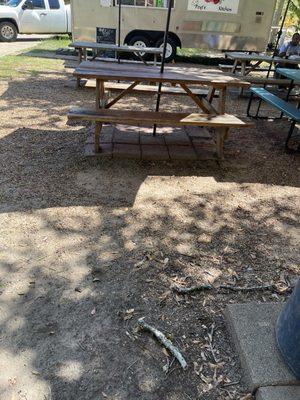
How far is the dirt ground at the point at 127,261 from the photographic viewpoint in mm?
1969

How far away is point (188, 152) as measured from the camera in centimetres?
459

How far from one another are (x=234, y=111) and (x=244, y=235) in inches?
173

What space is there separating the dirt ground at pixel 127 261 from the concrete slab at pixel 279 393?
11 cm

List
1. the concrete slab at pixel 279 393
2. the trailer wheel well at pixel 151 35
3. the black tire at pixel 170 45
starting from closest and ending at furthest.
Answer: the concrete slab at pixel 279 393, the trailer wheel well at pixel 151 35, the black tire at pixel 170 45

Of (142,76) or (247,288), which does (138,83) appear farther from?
(247,288)

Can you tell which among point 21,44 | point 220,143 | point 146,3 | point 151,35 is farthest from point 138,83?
point 21,44

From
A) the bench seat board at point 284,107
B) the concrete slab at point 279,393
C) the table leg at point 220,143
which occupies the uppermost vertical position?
the bench seat board at point 284,107

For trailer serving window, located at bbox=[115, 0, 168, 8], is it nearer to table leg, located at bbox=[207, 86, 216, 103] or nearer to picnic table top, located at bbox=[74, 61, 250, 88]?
table leg, located at bbox=[207, 86, 216, 103]

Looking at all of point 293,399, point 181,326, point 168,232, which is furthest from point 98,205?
point 293,399

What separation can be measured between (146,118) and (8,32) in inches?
489

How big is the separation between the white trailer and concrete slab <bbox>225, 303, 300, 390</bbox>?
10.1 meters

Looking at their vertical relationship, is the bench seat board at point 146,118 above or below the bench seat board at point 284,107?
above

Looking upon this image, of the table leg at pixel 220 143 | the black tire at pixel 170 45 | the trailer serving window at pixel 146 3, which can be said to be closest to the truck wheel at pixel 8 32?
the trailer serving window at pixel 146 3

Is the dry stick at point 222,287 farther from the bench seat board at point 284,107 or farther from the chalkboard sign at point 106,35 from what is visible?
the chalkboard sign at point 106,35
